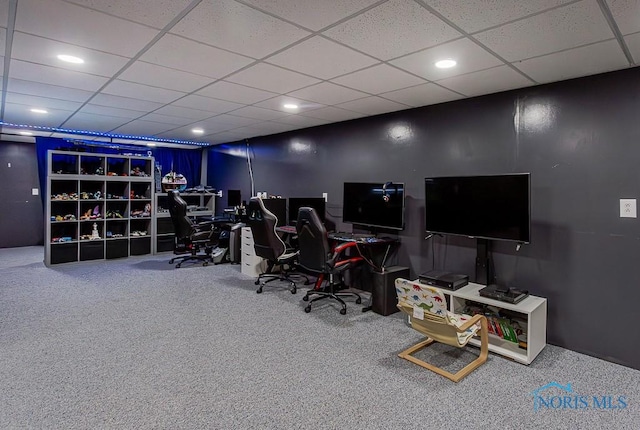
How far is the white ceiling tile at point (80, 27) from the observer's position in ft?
6.37

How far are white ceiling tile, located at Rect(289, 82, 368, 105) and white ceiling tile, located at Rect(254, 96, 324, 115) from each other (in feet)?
0.45

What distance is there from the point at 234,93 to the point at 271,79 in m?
0.67

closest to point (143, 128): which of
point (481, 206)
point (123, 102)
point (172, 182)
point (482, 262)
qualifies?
point (172, 182)

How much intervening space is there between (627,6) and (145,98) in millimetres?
4042

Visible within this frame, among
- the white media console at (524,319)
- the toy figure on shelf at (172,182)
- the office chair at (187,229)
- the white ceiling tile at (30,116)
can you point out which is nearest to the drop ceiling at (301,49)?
the white ceiling tile at (30,116)

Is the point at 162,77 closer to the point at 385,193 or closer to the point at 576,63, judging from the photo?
the point at 385,193

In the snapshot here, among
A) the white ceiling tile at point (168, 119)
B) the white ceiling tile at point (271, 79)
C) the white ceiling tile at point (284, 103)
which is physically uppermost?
the white ceiling tile at point (168, 119)

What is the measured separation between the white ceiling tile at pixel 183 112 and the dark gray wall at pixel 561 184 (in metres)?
2.56

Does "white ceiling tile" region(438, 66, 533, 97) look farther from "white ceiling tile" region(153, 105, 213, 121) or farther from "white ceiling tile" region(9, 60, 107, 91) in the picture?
"white ceiling tile" region(9, 60, 107, 91)

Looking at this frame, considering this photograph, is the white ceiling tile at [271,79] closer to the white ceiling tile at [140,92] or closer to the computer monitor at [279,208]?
the white ceiling tile at [140,92]

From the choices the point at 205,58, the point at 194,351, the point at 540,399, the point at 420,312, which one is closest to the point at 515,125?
the point at 420,312

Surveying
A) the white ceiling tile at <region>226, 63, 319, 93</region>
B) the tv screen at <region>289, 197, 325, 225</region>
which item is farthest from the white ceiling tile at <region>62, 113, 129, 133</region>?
the white ceiling tile at <region>226, 63, 319, 93</region>

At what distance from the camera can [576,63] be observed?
257 centimetres

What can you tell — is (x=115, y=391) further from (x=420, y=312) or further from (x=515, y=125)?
(x=515, y=125)
